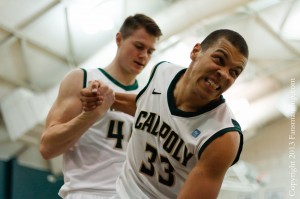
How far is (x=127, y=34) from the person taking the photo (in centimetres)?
323

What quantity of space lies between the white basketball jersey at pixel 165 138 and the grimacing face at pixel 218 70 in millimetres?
110

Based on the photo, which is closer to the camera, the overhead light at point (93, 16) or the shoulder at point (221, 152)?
the shoulder at point (221, 152)

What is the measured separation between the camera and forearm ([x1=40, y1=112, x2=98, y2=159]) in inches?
102

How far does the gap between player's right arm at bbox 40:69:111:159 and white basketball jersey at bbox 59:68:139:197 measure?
9 centimetres

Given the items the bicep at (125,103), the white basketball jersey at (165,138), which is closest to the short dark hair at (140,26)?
the bicep at (125,103)

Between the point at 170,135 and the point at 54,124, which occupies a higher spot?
the point at 170,135

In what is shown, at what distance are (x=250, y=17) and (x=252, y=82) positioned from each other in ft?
5.95

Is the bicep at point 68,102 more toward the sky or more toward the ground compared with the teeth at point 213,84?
more toward the ground

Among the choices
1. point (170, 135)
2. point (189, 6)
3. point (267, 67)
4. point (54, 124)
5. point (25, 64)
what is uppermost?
point (170, 135)

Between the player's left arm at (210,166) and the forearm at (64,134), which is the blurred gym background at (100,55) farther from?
the player's left arm at (210,166)

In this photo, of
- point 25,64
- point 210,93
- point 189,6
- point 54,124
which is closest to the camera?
point 210,93

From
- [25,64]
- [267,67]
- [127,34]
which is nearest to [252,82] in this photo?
[267,67]

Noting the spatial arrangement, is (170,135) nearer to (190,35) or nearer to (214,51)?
(214,51)

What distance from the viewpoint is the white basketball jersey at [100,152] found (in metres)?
2.85
